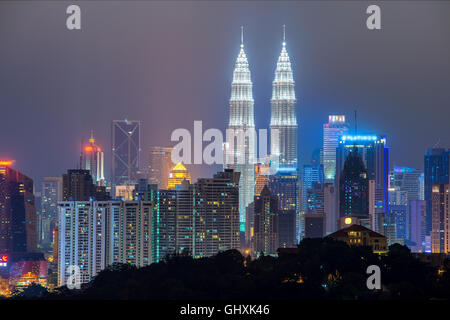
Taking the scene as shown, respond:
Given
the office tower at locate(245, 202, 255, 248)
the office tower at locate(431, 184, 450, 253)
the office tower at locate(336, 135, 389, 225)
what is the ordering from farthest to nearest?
1. the office tower at locate(336, 135, 389, 225)
2. the office tower at locate(245, 202, 255, 248)
3. the office tower at locate(431, 184, 450, 253)

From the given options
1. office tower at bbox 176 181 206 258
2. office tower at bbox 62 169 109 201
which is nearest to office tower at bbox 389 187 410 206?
office tower at bbox 176 181 206 258

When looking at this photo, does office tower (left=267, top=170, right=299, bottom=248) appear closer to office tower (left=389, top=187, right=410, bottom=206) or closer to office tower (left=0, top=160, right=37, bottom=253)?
office tower (left=389, top=187, right=410, bottom=206)

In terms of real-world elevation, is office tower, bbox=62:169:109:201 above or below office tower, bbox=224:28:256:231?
below

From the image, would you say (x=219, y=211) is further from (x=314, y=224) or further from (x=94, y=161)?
(x=94, y=161)

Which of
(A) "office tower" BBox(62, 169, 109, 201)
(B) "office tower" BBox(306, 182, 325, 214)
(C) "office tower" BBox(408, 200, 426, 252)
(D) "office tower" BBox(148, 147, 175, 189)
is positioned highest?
(D) "office tower" BBox(148, 147, 175, 189)

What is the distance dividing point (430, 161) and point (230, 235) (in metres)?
11.4

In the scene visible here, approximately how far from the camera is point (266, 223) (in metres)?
34.8

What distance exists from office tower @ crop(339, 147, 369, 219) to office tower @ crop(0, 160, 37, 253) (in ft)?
33.4

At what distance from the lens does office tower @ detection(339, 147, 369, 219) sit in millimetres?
35469

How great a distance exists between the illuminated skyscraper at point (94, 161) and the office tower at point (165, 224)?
5715 mm

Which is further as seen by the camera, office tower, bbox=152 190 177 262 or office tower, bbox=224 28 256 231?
office tower, bbox=224 28 256 231

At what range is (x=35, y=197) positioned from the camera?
35.6 meters

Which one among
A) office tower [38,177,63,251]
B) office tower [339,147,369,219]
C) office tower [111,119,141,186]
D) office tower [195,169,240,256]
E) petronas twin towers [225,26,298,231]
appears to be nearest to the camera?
office tower [195,169,240,256]
